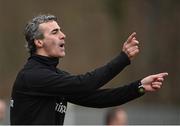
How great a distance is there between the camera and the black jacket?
253 inches

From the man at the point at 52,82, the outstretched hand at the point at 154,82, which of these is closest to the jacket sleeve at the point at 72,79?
the man at the point at 52,82

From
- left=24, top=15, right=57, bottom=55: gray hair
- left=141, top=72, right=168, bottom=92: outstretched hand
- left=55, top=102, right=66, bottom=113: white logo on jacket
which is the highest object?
left=24, top=15, right=57, bottom=55: gray hair

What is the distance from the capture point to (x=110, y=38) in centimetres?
1723

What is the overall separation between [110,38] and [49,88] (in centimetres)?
1081

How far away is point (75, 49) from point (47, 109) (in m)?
10.4

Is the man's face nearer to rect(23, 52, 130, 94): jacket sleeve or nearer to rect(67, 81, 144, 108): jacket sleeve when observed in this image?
rect(23, 52, 130, 94): jacket sleeve

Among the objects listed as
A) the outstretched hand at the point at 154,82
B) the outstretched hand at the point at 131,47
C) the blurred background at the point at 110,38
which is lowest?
the outstretched hand at the point at 154,82

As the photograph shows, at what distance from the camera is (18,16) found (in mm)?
16516

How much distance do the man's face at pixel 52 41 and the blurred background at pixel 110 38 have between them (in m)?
8.47

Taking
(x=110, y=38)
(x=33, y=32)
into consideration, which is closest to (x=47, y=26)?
(x=33, y=32)

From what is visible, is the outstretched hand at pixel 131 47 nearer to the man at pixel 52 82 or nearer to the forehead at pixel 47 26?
the man at pixel 52 82

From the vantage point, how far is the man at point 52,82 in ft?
21.1

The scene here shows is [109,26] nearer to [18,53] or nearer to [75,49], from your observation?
[75,49]

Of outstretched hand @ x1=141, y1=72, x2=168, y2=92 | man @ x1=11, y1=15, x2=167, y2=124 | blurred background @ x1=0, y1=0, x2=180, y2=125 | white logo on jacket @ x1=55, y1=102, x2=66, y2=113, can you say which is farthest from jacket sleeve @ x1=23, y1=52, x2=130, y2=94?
blurred background @ x1=0, y1=0, x2=180, y2=125
